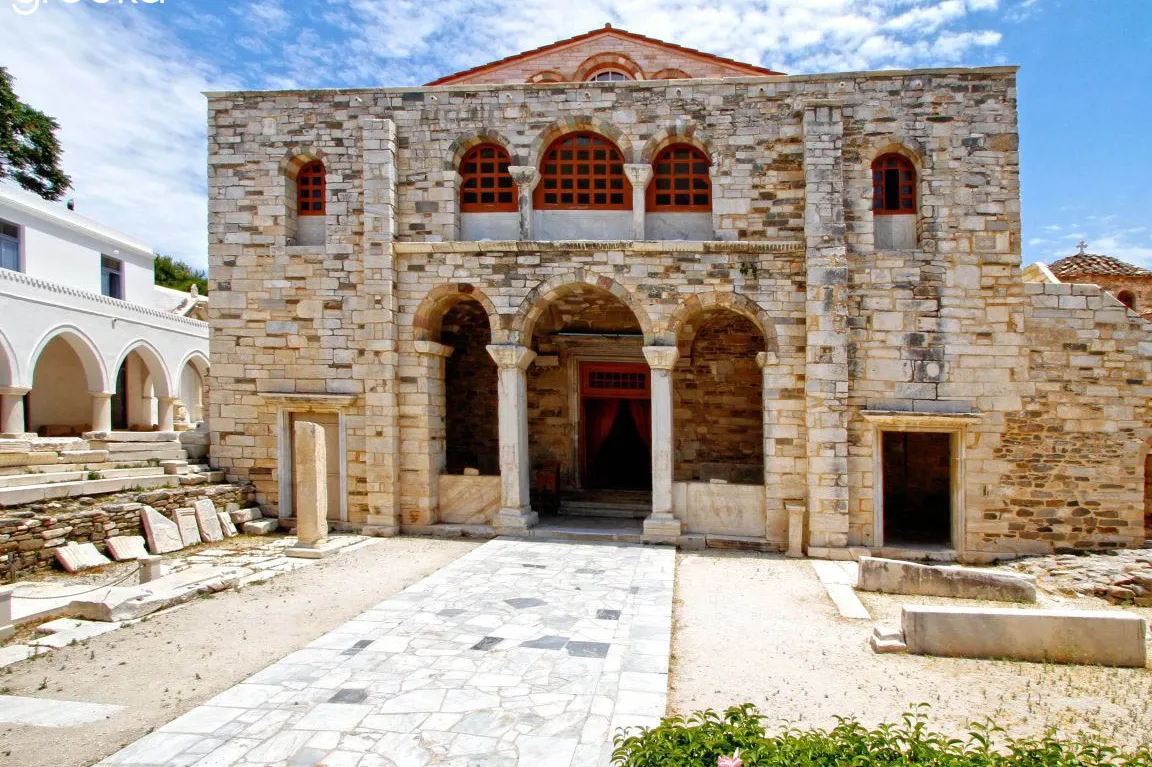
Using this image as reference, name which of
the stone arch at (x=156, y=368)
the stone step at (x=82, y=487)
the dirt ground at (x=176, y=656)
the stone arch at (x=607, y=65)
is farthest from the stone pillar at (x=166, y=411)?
the stone arch at (x=607, y=65)

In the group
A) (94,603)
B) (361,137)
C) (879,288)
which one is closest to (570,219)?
(361,137)

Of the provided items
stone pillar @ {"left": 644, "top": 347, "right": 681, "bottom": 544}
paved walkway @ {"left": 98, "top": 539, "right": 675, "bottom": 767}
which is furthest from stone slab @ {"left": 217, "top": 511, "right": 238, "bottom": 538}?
stone pillar @ {"left": 644, "top": 347, "right": 681, "bottom": 544}

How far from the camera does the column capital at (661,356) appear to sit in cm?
1103

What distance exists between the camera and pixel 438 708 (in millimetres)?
5102

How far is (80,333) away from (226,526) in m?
9.78

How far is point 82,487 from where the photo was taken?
9.62 m

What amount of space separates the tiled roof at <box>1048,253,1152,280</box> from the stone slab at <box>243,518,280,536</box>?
18977mm

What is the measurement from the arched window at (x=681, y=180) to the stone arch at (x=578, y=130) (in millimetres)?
635

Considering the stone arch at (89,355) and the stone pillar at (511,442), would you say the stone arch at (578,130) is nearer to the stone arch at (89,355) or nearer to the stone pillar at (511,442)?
the stone pillar at (511,442)

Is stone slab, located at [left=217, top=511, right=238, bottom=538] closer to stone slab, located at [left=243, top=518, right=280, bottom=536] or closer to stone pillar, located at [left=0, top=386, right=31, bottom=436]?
stone slab, located at [left=243, top=518, right=280, bottom=536]

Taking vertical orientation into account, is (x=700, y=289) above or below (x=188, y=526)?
above

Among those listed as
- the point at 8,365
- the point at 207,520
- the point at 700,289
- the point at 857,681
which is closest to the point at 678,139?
the point at 700,289

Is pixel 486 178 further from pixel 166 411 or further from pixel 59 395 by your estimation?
pixel 59 395

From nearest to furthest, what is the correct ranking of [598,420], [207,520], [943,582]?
[943,582], [207,520], [598,420]
